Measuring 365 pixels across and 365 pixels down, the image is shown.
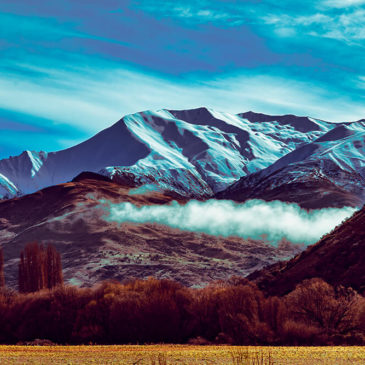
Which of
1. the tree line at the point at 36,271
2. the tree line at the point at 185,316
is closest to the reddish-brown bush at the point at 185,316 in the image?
the tree line at the point at 185,316

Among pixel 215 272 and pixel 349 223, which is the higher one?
pixel 349 223

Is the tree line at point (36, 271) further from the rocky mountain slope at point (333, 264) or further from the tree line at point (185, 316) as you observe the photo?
the tree line at point (185, 316)

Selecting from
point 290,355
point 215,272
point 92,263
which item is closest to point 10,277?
point 92,263

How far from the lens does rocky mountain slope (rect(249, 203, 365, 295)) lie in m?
66.6

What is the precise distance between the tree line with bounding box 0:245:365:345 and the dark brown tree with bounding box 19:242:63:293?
58674mm

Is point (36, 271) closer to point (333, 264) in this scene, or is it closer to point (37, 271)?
point (37, 271)

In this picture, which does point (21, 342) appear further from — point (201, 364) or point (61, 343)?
point (201, 364)

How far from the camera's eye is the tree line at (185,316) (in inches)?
1943

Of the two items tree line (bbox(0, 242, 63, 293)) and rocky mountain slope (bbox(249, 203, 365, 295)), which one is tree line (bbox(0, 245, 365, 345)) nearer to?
rocky mountain slope (bbox(249, 203, 365, 295))

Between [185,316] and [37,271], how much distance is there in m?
73.0

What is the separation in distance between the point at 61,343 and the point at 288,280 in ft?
101

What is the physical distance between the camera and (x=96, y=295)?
59.7 meters

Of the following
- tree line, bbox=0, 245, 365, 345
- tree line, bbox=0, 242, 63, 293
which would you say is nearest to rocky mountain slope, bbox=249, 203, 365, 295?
tree line, bbox=0, 245, 365, 345

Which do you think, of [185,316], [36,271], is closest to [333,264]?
[185,316]
